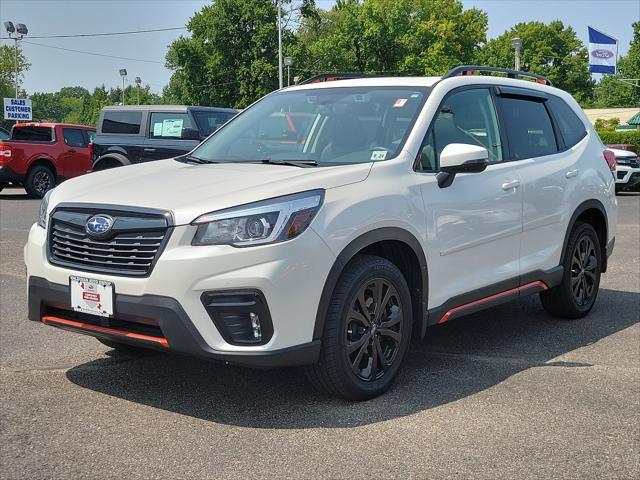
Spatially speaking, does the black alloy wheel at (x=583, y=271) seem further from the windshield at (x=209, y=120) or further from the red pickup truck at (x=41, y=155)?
the red pickup truck at (x=41, y=155)

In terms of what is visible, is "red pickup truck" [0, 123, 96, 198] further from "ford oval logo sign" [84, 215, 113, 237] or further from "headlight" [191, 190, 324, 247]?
"headlight" [191, 190, 324, 247]

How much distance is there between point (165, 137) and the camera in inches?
587

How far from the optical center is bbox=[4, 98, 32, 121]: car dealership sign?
2995 cm

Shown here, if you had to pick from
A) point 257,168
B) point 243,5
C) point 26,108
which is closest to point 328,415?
point 257,168

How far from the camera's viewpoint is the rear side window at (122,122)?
599 inches

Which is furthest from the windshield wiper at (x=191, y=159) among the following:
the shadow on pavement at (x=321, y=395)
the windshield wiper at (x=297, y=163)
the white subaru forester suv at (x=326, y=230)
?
the shadow on pavement at (x=321, y=395)

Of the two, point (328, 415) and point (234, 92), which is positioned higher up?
point (234, 92)

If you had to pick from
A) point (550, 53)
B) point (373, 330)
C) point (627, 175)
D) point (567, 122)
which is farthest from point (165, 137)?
point (550, 53)

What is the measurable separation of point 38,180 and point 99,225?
→ 1569 centimetres

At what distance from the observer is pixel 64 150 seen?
61.8 ft

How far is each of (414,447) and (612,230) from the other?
371 centimetres

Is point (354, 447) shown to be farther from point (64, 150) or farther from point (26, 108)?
point (26, 108)

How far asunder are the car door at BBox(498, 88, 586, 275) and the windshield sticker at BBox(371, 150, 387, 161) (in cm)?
124

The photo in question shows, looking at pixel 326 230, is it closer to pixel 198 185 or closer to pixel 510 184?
pixel 198 185
